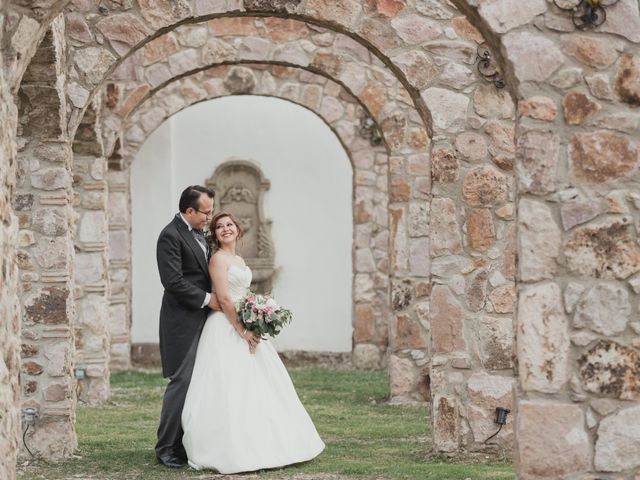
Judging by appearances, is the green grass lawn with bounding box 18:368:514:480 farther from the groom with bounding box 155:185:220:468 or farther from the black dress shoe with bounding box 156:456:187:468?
the groom with bounding box 155:185:220:468

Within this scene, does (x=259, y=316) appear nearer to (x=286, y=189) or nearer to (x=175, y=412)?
(x=175, y=412)

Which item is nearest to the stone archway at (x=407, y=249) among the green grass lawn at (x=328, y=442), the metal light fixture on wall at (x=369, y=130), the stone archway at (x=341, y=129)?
the green grass lawn at (x=328, y=442)

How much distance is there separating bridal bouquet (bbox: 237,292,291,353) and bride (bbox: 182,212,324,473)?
0.19 feet

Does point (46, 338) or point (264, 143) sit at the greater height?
point (264, 143)

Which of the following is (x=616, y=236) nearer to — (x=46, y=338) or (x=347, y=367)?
(x=46, y=338)

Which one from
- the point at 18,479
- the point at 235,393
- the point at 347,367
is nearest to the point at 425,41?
the point at 235,393

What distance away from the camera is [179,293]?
278 inches

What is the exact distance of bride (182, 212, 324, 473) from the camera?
6844 mm

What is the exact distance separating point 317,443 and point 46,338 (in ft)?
5.68

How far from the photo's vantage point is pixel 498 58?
473 cm

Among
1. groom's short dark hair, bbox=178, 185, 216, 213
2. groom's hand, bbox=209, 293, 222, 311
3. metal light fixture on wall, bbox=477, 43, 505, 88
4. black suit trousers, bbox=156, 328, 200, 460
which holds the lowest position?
black suit trousers, bbox=156, 328, 200, 460

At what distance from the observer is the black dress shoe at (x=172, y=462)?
699 centimetres

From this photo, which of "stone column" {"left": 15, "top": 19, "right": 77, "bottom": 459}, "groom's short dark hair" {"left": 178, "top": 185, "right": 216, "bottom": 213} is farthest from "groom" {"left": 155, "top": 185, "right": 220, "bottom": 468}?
"stone column" {"left": 15, "top": 19, "right": 77, "bottom": 459}

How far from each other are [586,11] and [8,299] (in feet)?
7.83
